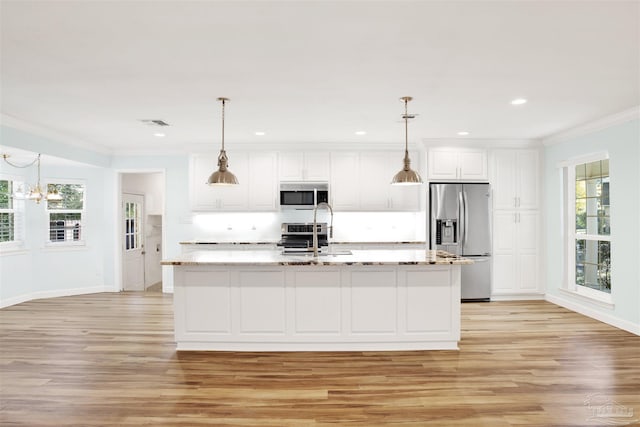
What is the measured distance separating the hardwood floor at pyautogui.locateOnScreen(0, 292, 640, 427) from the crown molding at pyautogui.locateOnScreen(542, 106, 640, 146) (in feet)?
7.75

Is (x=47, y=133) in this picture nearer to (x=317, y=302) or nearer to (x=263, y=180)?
(x=263, y=180)

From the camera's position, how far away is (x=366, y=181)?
261 inches

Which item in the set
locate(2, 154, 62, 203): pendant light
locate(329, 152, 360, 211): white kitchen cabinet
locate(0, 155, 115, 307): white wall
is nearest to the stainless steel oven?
locate(329, 152, 360, 211): white kitchen cabinet

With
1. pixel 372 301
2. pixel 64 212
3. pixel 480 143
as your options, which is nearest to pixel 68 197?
pixel 64 212

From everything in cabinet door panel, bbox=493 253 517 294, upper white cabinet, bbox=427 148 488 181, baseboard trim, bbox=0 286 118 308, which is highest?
upper white cabinet, bbox=427 148 488 181

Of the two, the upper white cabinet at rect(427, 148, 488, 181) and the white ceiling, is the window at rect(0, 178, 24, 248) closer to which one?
the white ceiling

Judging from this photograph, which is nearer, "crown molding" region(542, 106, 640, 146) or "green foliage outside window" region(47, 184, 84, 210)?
"crown molding" region(542, 106, 640, 146)

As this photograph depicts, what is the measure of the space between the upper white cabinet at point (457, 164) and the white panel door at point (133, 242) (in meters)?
5.20

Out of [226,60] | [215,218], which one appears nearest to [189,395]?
[226,60]

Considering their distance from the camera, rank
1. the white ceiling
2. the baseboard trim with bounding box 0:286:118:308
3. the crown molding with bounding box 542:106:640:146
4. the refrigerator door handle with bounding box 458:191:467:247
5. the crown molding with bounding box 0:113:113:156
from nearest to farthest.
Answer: the white ceiling < the crown molding with bounding box 542:106:640:146 < the crown molding with bounding box 0:113:113:156 < the baseboard trim with bounding box 0:286:118:308 < the refrigerator door handle with bounding box 458:191:467:247

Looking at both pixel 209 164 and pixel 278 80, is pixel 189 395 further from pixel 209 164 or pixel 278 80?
pixel 209 164

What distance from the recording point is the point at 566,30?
8.41 ft

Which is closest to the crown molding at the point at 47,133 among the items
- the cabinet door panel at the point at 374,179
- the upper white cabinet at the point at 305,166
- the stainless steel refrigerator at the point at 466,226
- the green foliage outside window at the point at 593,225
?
the upper white cabinet at the point at 305,166

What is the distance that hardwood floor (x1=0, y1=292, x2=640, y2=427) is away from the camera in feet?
8.92
